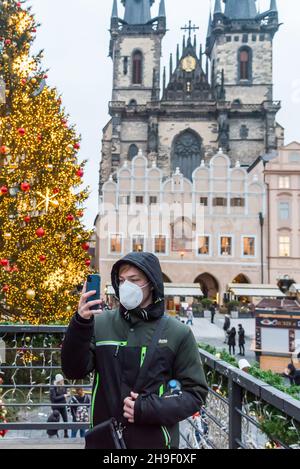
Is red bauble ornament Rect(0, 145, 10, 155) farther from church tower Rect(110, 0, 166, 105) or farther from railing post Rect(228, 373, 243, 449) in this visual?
church tower Rect(110, 0, 166, 105)

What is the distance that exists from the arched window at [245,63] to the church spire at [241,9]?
13.8 ft

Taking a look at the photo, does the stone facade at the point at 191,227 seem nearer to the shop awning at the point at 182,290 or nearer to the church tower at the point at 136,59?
the shop awning at the point at 182,290

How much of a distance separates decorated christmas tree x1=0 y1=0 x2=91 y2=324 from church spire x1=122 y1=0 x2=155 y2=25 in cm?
4810

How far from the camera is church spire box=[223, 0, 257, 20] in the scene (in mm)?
54344

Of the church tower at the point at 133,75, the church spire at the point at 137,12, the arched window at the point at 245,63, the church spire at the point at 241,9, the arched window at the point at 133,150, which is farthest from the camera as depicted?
the church spire at the point at 137,12

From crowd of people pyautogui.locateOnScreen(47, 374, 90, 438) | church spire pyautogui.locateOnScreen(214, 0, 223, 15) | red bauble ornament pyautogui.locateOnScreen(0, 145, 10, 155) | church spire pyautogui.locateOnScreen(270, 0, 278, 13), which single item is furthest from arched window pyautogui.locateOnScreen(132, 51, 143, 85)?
crowd of people pyautogui.locateOnScreen(47, 374, 90, 438)

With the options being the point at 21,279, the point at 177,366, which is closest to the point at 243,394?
the point at 177,366

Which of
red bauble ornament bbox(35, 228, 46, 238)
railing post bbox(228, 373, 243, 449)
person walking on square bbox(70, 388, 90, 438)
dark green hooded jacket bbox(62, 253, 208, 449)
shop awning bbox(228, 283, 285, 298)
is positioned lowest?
shop awning bbox(228, 283, 285, 298)

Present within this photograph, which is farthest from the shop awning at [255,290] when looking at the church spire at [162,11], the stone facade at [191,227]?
the church spire at [162,11]

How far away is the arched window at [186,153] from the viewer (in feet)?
161

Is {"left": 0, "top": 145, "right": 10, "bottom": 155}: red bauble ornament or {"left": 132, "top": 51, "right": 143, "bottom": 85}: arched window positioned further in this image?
{"left": 132, "top": 51, "right": 143, "bottom": 85}: arched window

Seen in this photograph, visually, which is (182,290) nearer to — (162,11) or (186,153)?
(186,153)

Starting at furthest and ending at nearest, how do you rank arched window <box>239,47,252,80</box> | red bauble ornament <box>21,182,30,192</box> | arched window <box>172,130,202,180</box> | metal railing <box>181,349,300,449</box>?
arched window <box>239,47,252,80</box>, arched window <box>172,130,202,180</box>, red bauble ornament <box>21,182,30,192</box>, metal railing <box>181,349,300,449</box>

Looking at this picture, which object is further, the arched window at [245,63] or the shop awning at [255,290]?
the arched window at [245,63]
